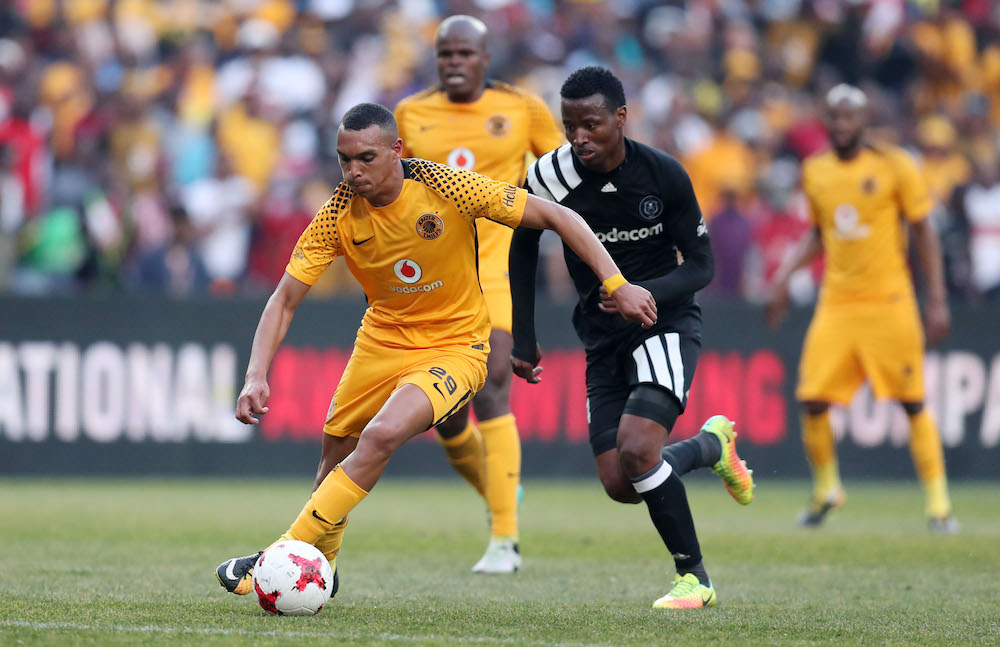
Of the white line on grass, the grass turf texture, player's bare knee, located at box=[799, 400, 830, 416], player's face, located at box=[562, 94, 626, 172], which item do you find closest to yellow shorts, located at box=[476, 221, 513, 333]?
the grass turf texture

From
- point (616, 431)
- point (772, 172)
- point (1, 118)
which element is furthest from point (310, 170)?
point (616, 431)

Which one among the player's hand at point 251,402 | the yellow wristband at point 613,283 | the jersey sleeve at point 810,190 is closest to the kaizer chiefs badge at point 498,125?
the yellow wristband at point 613,283

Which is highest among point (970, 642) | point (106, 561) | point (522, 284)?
point (522, 284)

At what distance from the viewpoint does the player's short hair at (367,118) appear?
243 inches

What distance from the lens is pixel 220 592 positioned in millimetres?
6785

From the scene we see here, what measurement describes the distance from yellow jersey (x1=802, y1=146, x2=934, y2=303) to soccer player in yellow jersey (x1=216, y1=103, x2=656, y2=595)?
16.4 ft

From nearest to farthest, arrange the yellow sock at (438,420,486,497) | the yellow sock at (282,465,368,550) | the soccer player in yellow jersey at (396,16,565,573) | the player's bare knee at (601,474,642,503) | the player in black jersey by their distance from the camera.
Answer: the yellow sock at (282,465,368,550)
the player in black jersey
the player's bare knee at (601,474,642,503)
the soccer player in yellow jersey at (396,16,565,573)
the yellow sock at (438,420,486,497)

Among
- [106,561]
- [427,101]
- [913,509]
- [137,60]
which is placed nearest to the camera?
[106,561]

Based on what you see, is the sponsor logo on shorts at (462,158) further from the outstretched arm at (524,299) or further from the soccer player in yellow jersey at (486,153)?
the outstretched arm at (524,299)

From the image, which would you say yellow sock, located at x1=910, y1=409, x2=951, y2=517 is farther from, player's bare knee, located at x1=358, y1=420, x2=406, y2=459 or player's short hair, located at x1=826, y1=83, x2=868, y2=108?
player's bare knee, located at x1=358, y1=420, x2=406, y2=459

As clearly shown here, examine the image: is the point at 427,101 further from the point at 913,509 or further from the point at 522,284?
the point at 913,509

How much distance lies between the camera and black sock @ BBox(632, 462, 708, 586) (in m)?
6.58

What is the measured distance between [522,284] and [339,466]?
154cm

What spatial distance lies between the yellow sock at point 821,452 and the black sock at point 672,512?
4.62 meters
